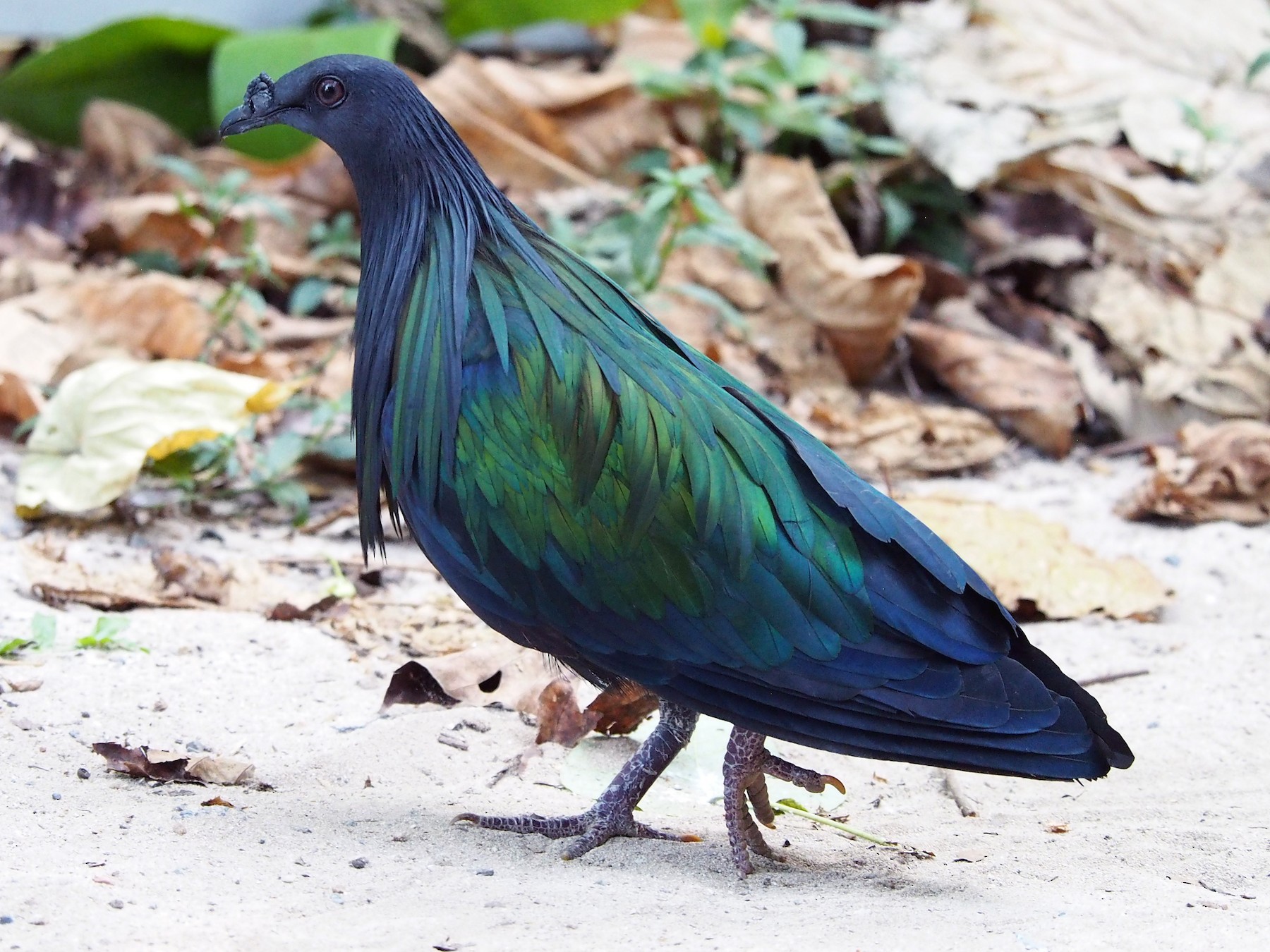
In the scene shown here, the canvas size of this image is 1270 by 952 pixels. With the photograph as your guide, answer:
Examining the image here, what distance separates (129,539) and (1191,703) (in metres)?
3.09

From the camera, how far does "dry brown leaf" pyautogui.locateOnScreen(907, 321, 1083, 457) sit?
19.6 feet

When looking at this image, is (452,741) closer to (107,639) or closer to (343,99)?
(107,639)

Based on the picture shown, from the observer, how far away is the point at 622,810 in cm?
306

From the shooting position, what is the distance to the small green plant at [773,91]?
6.76 meters

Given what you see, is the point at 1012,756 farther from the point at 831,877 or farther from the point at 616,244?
the point at 616,244

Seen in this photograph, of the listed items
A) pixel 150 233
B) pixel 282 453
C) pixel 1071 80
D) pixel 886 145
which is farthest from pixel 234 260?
pixel 1071 80

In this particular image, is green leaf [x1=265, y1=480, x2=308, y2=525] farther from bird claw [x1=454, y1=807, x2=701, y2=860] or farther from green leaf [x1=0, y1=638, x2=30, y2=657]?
bird claw [x1=454, y1=807, x2=701, y2=860]

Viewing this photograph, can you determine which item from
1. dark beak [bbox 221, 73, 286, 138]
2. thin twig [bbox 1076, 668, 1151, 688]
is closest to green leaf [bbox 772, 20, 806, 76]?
thin twig [bbox 1076, 668, 1151, 688]

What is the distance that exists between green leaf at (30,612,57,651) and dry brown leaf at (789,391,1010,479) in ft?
9.82

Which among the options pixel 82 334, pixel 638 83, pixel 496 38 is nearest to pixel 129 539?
pixel 82 334

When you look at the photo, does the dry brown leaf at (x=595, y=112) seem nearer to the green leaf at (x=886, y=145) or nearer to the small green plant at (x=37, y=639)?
the green leaf at (x=886, y=145)

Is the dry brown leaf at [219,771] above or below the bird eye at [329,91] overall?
below

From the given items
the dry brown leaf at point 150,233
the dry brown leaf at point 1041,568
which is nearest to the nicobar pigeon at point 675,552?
the dry brown leaf at point 1041,568

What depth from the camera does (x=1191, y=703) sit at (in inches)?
153
